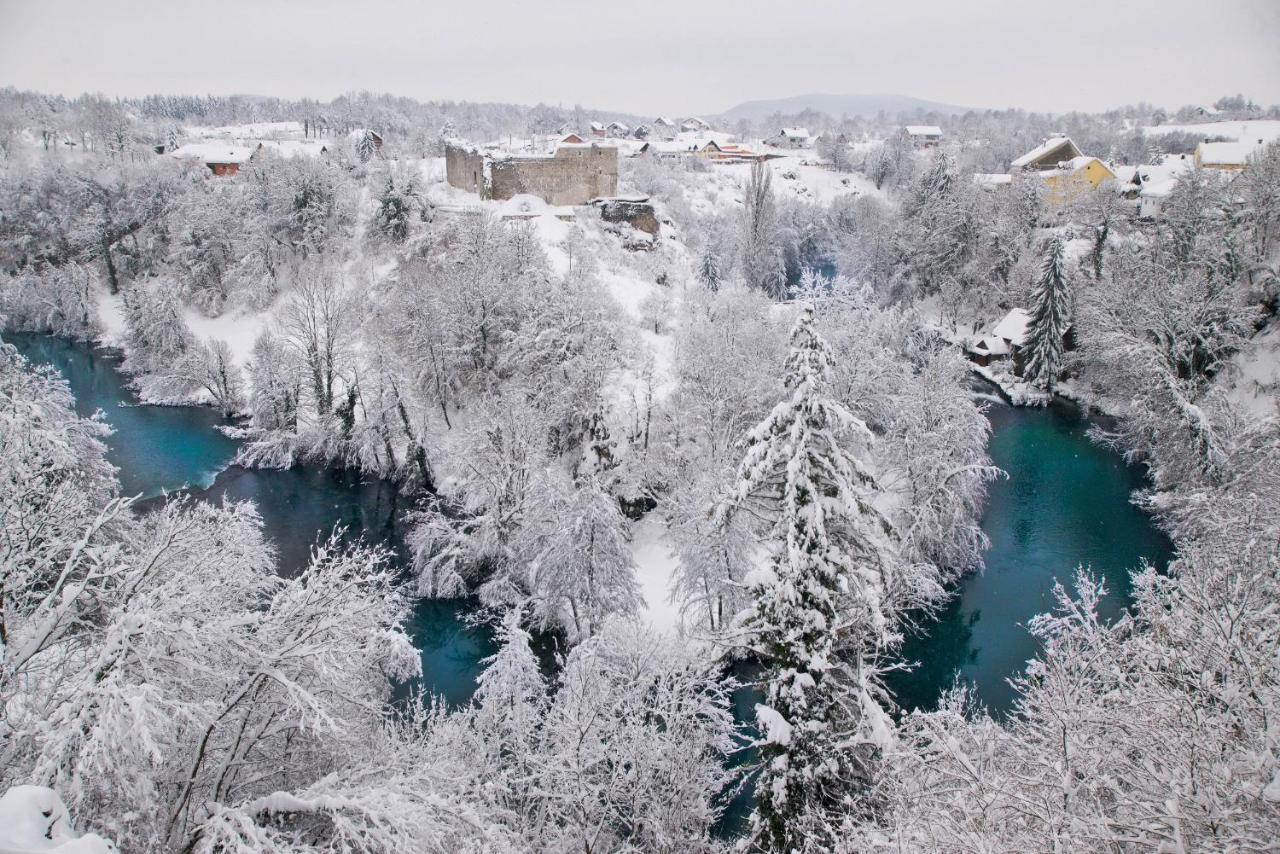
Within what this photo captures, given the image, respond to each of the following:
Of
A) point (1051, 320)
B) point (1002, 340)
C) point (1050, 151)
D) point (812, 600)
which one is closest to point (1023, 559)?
point (812, 600)

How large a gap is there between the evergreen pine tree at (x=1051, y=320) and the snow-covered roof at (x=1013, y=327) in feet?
7.47

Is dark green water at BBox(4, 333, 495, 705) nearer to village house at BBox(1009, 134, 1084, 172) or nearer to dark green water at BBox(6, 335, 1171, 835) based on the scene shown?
dark green water at BBox(6, 335, 1171, 835)

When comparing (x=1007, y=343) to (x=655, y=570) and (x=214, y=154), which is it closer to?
(x=655, y=570)

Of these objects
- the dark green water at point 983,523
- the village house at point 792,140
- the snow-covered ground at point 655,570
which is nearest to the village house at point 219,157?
the dark green water at point 983,523

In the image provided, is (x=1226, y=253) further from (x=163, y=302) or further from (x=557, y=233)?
(x=163, y=302)

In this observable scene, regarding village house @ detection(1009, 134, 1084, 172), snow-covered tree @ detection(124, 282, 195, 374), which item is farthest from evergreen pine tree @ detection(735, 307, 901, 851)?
village house @ detection(1009, 134, 1084, 172)

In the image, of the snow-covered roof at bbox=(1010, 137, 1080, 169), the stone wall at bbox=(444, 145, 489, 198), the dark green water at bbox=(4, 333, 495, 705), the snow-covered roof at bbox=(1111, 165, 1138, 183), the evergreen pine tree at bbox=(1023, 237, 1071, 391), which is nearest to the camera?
the dark green water at bbox=(4, 333, 495, 705)

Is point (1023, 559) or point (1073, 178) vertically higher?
point (1073, 178)

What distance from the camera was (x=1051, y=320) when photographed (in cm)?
A: 3572

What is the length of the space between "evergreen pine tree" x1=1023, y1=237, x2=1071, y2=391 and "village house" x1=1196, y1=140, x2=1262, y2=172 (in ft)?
94.6

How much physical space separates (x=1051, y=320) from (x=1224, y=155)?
3520 cm

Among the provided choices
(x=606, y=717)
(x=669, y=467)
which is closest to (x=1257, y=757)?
(x=606, y=717)

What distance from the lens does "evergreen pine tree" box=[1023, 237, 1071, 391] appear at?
117 ft

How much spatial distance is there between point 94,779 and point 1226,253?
40.8 m
